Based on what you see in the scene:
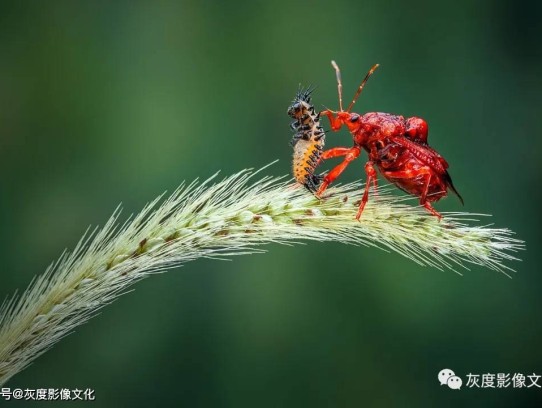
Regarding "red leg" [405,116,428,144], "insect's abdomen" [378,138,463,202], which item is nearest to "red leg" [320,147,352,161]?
"insect's abdomen" [378,138,463,202]

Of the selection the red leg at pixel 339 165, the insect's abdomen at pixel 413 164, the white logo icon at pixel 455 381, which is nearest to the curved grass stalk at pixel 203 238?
the red leg at pixel 339 165

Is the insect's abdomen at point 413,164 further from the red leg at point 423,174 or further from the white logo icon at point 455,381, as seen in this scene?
the white logo icon at point 455,381

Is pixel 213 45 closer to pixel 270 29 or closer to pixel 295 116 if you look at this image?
pixel 270 29

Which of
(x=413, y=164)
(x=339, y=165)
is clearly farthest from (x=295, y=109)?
(x=413, y=164)

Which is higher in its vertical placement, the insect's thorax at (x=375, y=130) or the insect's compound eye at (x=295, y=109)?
the insect's thorax at (x=375, y=130)

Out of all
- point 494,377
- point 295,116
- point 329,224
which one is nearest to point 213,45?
point 295,116

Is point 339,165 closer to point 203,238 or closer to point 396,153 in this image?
point 396,153
